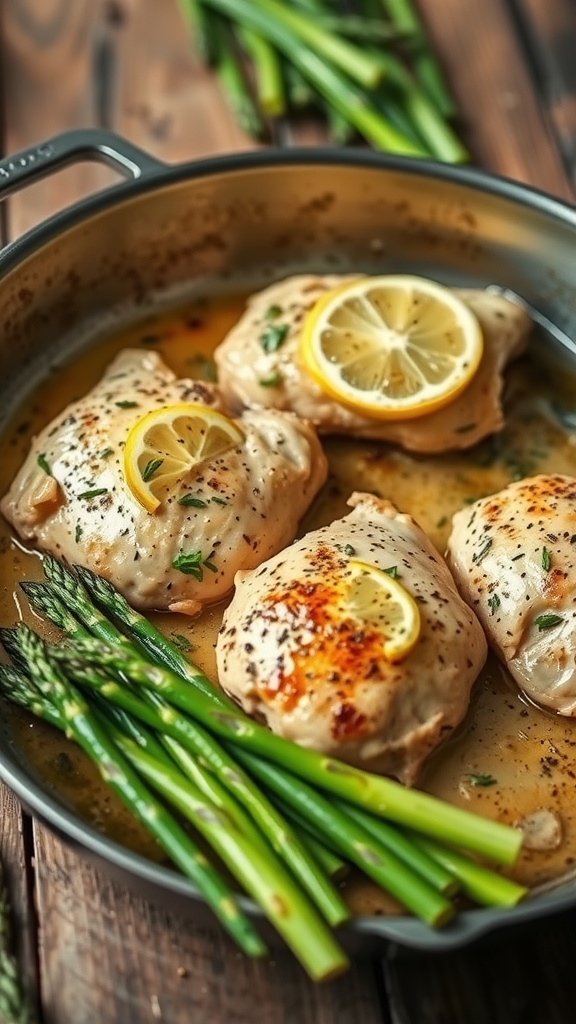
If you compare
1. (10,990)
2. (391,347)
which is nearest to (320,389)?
(391,347)

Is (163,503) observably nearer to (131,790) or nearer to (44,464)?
(44,464)

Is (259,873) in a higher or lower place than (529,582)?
higher

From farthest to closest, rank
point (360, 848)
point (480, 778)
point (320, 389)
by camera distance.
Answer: point (320, 389) < point (480, 778) < point (360, 848)

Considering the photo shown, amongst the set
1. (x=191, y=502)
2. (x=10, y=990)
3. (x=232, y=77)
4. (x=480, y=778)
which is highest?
(x=232, y=77)

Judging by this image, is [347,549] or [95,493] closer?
[347,549]

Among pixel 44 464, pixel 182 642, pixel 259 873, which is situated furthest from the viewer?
pixel 44 464

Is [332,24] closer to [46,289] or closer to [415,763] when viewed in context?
[46,289]

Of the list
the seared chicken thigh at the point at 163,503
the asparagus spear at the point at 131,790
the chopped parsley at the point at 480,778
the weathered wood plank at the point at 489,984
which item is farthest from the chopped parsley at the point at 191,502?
the weathered wood plank at the point at 489,984

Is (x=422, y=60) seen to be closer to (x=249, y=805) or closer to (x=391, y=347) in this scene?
(x=391, y=347)
